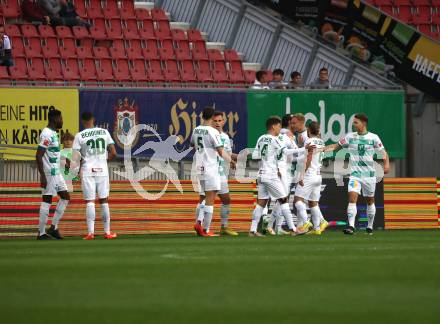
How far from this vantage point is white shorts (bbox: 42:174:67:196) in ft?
60.8

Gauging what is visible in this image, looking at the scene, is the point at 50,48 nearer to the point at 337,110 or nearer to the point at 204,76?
the point at 204,76

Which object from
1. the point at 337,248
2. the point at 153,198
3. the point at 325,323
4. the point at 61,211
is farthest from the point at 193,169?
the point at 325,323

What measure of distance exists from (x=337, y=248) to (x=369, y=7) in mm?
12528

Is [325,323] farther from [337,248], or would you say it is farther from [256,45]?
[256,45]

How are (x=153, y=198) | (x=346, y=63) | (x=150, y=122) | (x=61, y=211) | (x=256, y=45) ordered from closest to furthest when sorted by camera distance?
1. (x=61, y=211)
2. (x=153, y=198)
3. (x=150, y=122)
4. (x=346, y=63)
5. (x=256, y=45)

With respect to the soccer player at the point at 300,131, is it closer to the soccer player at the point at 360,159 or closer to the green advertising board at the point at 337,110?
the soccer player at the point at 360,159

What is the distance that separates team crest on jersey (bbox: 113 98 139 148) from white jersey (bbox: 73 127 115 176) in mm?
4339

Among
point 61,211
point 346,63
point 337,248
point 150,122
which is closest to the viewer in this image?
point 337,248

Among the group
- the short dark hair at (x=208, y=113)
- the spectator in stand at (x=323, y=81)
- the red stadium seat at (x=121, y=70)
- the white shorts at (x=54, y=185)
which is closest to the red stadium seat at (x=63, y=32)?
the red stadium seat at (x=121, y=70)

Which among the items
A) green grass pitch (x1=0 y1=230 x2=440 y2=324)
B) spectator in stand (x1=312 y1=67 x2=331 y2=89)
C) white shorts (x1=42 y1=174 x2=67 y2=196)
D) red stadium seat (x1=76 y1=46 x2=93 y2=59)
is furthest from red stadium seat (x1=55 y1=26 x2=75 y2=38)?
green grass pitch (x1=0 y1=230 x2=440 y2=324)

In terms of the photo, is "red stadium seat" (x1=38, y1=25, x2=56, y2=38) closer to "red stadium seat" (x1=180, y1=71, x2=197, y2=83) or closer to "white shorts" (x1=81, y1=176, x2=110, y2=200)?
"red stadium seat" (x1=180, y1=71, x2=197, y2=83)

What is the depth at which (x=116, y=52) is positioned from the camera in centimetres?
2552

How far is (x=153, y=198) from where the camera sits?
70.2ft

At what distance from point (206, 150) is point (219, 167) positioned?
46 centimetres
